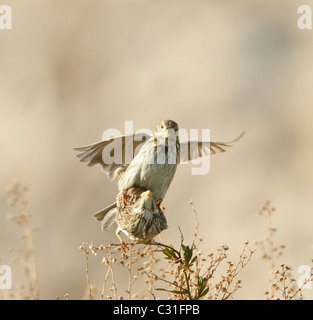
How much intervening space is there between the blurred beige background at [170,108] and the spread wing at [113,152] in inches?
117

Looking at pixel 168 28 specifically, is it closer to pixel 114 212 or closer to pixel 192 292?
pixel 114 212

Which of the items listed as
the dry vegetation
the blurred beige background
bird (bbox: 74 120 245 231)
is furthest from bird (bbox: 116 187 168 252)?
the blurred beige background

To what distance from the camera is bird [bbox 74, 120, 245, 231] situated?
5738 mm

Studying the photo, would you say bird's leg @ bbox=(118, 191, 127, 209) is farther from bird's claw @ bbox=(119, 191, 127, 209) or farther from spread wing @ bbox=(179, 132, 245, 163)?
spread wing @ bbox=(179, 132, 245, 163)

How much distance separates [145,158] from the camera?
586cm

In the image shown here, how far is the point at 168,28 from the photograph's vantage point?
12.3 meters

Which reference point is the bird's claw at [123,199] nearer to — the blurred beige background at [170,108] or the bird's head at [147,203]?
the bird's head at [147,203]

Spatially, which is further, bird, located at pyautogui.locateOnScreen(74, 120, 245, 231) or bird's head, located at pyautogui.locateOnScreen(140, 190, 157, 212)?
bird, located at pyautogui.locateOnScreen(74, 120, 245, 231)

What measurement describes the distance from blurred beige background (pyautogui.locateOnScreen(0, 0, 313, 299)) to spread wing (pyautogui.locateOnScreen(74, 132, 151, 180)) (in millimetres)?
2980

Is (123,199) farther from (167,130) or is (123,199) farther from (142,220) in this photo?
(167,130)

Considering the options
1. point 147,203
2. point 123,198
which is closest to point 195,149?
point 123,198

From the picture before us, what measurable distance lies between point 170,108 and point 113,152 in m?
4.89

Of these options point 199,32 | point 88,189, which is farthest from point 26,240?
point 199,32

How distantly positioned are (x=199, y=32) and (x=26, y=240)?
879cm
